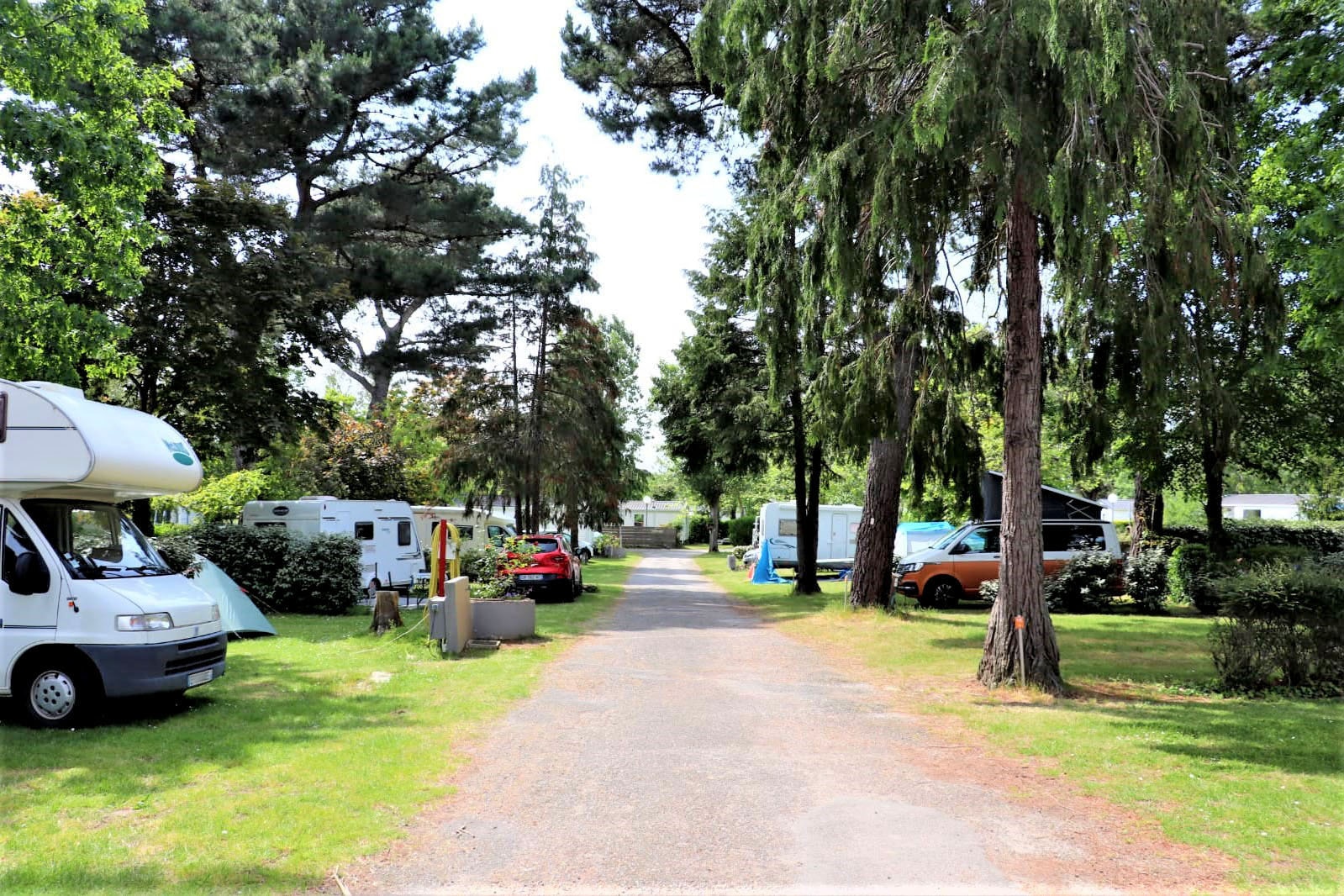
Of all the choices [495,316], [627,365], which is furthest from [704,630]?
[627,365]

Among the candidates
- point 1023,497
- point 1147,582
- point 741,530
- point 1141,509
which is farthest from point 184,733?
point 741,530

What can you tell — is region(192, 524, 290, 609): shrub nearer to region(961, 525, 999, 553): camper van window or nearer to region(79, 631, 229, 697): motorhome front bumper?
region(79, 631, 229, 697): motorhome front bumper

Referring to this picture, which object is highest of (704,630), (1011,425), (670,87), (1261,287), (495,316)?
(670,87)

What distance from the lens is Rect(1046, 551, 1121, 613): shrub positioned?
19.5 meters

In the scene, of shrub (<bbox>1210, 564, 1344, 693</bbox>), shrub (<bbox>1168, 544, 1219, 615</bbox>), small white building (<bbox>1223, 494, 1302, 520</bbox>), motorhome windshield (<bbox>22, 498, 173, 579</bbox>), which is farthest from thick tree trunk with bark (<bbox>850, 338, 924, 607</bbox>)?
small white building (<bbox>1223, 494, 1302, 520</bbox>)

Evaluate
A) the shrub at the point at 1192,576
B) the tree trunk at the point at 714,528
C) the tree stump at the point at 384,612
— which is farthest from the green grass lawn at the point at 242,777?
the tree trunk at the point at 714,528

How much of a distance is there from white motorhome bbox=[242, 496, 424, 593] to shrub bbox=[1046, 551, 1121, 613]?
1454 cm

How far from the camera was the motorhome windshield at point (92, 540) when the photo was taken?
7.86m

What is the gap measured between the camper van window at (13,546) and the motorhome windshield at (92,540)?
13 centimetres

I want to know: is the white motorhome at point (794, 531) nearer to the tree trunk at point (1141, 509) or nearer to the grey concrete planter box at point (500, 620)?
the tree trunk at point (1141, 509)

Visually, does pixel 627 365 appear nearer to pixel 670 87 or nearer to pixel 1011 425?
pixel 670 87

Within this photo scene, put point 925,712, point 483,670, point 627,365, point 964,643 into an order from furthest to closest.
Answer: point 627,365, point 964,643, point 483,670, point 925,712

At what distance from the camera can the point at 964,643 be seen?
13.9 metres

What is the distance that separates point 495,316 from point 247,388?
11682 mm
